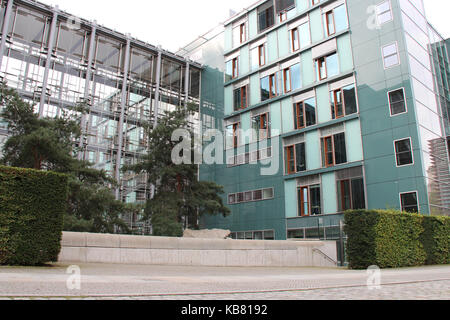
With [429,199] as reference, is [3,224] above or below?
below

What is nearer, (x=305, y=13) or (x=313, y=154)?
(x=313, y=154)

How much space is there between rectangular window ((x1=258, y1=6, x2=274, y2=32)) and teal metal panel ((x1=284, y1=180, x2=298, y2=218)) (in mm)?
15998

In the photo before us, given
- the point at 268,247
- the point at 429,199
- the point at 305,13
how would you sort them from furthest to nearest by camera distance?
the point at 305,13
the point at 429,199
the point at 268,247

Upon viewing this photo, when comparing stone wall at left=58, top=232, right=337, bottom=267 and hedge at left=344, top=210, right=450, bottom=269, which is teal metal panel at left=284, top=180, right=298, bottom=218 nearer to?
stone wall at left=58, top=232, right=337, bottom=267

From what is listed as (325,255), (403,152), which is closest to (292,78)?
(403,152)

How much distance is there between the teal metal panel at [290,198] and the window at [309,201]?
0.45 metres

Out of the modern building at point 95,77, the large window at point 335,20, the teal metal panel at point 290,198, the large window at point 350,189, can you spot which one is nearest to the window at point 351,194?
the large window at point 350,189

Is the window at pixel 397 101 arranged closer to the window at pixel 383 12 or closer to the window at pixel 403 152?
the window at pixel 403 152

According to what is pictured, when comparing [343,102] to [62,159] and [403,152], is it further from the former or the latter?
[62,159]

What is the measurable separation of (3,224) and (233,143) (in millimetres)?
28416

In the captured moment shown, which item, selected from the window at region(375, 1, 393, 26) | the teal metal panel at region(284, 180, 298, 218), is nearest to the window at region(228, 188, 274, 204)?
the teal metal panel at region(284, 180, 298, 218)
